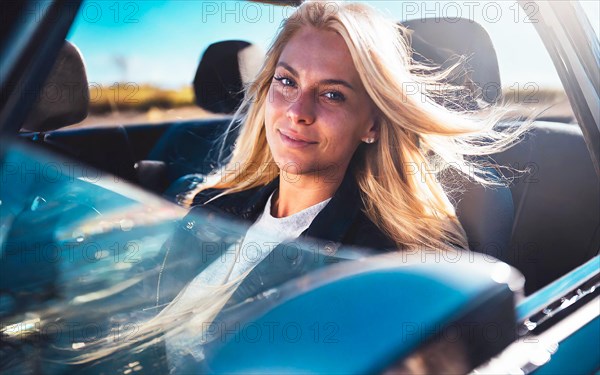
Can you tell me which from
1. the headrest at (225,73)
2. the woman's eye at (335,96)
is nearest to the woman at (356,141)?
the woman's eye at (335,96)

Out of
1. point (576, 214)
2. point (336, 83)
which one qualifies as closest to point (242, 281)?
point (336, 83)

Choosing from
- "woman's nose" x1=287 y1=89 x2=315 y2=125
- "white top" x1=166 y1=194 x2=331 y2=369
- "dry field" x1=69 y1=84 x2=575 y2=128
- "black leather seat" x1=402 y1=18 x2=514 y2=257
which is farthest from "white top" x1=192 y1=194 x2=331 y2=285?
"dry field" x1=69 y1=84 x2=575 y2=128

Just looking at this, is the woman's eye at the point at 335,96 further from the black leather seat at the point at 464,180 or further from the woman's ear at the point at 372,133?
the black leather seat at the point at 464,180

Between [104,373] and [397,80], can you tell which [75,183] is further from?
[397,80]

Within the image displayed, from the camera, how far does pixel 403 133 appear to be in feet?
5.63

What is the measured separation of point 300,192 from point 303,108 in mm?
279

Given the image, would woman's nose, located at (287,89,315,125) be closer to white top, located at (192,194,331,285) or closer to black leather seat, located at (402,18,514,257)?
white top, located at (192,194,331,285)

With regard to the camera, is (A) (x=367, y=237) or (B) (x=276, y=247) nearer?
(B) (x=276, y=247)

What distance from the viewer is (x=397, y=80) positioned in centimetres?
162

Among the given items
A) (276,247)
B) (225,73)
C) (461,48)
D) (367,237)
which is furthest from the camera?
(225,73)

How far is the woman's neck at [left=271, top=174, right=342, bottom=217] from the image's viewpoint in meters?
1.73

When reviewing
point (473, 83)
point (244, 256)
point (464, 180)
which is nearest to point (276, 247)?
point (244, 256)

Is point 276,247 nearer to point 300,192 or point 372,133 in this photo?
point 300,192

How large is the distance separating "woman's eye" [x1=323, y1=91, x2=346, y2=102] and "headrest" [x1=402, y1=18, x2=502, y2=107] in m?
0.27
